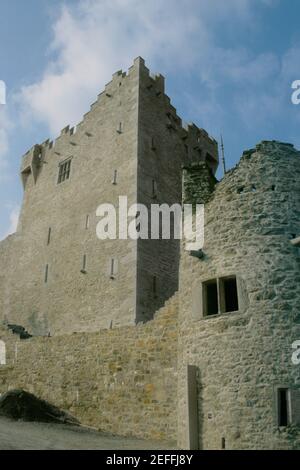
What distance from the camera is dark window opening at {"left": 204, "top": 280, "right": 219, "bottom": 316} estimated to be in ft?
29.3

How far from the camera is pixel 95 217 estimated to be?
19.3 m

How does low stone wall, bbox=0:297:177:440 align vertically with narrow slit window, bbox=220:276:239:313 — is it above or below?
below

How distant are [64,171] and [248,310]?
16669 millimetres

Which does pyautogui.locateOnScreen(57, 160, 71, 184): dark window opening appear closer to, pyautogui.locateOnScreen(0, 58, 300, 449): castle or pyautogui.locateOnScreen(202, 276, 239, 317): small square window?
pyautogui.locateOnScreen(0, 58, 300, 449): castle

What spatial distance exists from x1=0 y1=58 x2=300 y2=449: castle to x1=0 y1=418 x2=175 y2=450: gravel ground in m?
0.56

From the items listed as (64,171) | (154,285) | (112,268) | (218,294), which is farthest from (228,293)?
(64,171)

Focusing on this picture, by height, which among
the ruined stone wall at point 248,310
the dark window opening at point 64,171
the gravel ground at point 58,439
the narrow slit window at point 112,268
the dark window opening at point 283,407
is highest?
the dark window opening at point 64,171

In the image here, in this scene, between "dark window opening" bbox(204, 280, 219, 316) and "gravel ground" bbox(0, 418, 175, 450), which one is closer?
"gravel ground" bbox(0, 418, 175, 450)

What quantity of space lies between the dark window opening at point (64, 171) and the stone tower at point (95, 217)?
5 cm

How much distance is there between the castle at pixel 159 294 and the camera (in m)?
7.80

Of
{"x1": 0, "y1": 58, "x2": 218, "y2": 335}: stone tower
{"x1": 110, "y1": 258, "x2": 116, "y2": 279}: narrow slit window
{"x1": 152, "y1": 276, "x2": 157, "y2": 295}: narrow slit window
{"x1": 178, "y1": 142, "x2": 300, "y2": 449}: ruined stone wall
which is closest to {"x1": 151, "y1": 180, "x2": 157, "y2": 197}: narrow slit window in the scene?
{"x1": 0, "y1": 58, "x2": 218, "y2": 335}: stone tower

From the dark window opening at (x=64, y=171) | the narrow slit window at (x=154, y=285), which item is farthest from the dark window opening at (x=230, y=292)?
the dark window opening at (x=64, y=171)

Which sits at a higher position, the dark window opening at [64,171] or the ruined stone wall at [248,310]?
the dark window opening at [64,171]

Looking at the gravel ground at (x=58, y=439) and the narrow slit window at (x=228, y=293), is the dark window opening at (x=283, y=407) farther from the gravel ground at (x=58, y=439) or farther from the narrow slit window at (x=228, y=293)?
the gravel ground at (x=58, y=439)
